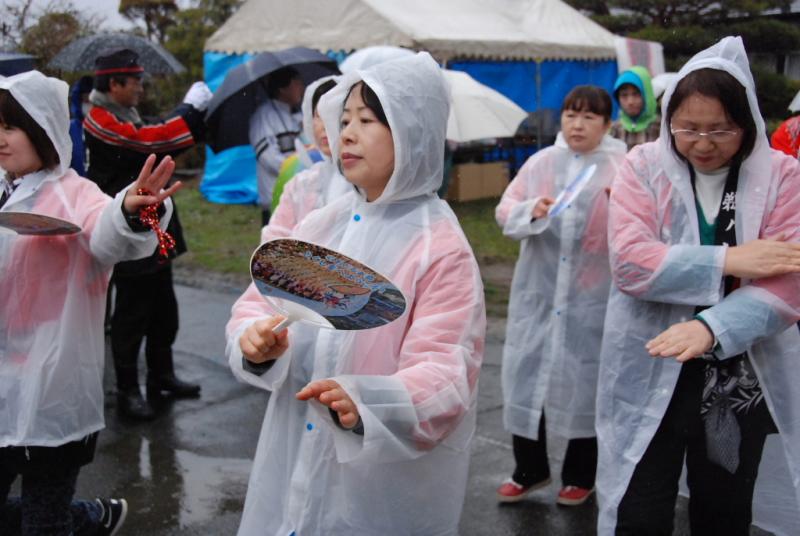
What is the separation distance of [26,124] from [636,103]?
3465 millimetres

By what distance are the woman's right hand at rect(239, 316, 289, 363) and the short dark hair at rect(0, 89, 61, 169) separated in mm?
1391

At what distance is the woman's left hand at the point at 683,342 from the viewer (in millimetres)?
2244

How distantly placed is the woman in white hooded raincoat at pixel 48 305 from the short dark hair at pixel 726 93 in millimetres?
1671

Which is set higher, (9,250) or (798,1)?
(798,1)

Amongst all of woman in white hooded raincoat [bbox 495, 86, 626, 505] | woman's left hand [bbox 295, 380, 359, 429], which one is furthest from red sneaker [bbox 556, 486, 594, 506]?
woman's left hand [bbox 295, 380, 359, 429]

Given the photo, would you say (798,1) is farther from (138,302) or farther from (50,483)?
(50,483)

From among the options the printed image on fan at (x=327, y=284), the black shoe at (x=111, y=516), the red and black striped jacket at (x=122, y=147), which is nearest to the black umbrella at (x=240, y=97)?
the red and black striped jacket at (x=122, y=147)

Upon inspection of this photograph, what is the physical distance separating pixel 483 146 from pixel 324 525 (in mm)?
12430

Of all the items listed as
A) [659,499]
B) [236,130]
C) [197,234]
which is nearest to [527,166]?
[659,499]

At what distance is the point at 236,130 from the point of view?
5.57 m

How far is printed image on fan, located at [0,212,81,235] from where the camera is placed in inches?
101

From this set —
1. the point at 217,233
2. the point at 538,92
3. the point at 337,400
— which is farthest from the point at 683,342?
the point at 538,92

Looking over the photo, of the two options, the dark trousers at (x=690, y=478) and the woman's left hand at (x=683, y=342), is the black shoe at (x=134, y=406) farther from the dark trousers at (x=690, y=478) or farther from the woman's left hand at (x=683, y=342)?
the woman's left hand at (x=683, y=342)

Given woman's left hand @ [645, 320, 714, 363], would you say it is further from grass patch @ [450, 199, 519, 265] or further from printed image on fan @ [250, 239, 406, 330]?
grass patch @ [450, 199, 519, 265]
